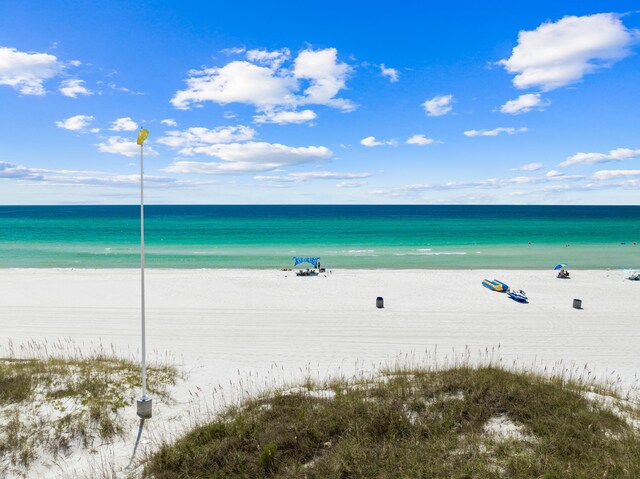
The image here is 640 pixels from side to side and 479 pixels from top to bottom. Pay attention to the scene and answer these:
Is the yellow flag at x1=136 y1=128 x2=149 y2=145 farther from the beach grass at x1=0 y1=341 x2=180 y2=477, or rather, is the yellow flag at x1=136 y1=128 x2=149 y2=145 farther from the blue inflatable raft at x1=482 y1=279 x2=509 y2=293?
the blue inflatable raft at x1=482 y1=279 x2=509 y2=293

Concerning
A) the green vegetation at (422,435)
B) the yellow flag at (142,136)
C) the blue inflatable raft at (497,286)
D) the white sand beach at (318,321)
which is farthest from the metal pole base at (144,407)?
the blue inflatable raft at (497,286)

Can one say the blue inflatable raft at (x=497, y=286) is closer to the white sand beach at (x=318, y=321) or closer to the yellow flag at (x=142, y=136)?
the white sand beach at (x=318, y=321)

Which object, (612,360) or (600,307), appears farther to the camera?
(600,307)

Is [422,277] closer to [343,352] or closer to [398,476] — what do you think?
[343,352]

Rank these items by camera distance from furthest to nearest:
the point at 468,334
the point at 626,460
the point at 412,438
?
the point at 468,334
the point at 412,438
the point at 626,460

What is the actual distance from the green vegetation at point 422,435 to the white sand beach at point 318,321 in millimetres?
2505

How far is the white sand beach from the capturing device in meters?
12.6

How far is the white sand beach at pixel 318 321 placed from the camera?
41.3 ft

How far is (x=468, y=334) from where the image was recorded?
15.5m

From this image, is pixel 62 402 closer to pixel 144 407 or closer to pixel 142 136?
pixel 144 407

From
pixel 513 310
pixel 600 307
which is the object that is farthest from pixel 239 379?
pixel 600 307

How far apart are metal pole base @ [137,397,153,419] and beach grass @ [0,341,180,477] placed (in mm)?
399

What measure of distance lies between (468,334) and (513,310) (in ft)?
17.4

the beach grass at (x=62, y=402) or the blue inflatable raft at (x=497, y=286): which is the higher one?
the blue inflatable raft at (x=497, y=286)
